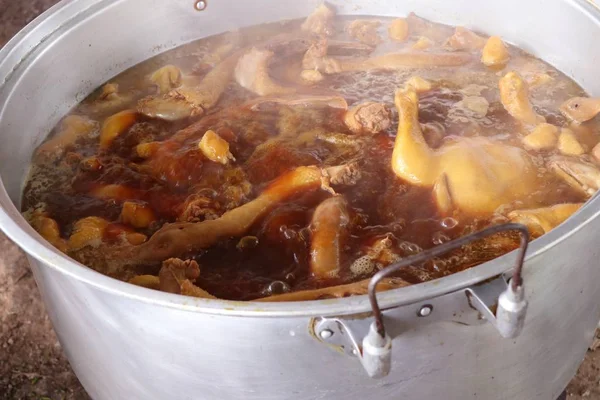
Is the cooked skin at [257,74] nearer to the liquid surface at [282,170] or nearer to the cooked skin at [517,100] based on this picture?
the liquid surface at [282,170]

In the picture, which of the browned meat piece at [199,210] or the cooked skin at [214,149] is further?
the cooked skin at [214,149]

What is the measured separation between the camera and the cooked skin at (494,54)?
2242mm

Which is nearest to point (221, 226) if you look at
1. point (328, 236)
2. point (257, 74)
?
point (328, 236)

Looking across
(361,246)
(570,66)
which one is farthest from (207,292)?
(570,66)

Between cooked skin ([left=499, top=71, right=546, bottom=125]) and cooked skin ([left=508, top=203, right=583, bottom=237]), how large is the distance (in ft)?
1.42

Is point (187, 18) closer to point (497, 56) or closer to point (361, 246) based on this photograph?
point (497, 56)

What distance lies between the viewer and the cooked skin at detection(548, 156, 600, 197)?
66.8 inches

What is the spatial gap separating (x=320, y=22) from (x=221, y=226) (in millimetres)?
1212

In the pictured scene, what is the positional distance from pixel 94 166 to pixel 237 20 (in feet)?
3.37

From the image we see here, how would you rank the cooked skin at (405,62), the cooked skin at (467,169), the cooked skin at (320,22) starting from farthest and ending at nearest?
the cooked skin at (320,22) → the cooked skin at (405,62) → the cooked skin at (467,169)

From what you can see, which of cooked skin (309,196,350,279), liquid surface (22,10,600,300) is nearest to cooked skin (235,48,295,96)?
liquid surface (22,10,600,300)

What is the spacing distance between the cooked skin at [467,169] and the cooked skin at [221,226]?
Result: 0.81 ft

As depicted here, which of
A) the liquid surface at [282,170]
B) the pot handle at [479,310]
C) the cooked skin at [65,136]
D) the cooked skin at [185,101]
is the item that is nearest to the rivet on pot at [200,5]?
the liquid surface at [282,170]

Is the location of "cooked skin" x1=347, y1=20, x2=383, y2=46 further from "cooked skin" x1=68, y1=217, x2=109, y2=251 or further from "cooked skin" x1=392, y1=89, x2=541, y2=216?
"cooked skin" x1=68, y1=217, x2=109, y2=251
